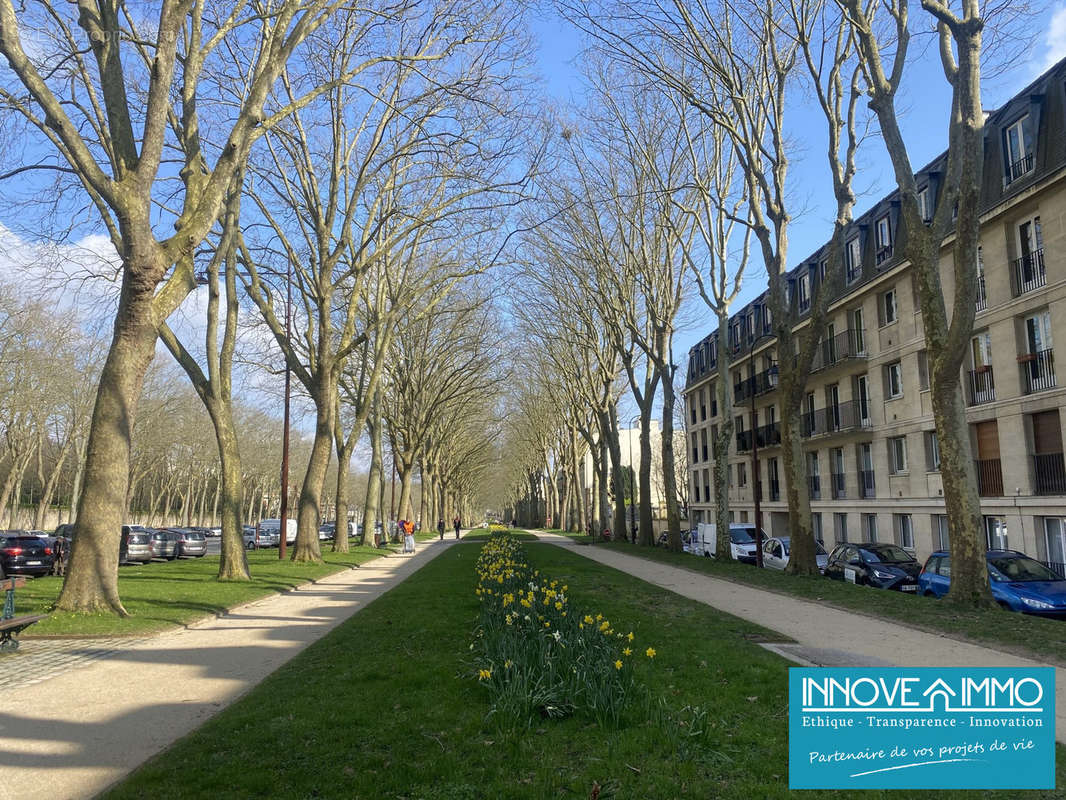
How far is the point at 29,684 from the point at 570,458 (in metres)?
50.5

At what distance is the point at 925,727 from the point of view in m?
3.76

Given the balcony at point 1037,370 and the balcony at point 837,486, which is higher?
the balcony at point 1037,370

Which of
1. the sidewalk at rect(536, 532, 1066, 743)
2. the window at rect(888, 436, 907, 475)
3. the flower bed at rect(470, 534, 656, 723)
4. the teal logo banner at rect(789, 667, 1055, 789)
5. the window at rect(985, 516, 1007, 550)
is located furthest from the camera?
the window at rect(888, 436, 907, 475)

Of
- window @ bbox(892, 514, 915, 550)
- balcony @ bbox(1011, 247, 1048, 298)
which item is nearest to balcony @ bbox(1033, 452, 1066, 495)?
balcony @ bbox(1011, 247, 1048, 298)

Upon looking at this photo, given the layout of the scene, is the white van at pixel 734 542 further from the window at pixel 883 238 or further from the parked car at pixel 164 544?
the parked car at pixel 164 544

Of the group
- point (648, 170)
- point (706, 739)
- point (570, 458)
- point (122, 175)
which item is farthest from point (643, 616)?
point (570, 458)

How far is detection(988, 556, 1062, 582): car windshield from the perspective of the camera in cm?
1496

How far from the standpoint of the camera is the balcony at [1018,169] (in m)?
21.6

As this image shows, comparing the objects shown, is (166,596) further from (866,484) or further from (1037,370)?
(866,484)

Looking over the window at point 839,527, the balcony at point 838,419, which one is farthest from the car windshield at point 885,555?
the window at point 839,527

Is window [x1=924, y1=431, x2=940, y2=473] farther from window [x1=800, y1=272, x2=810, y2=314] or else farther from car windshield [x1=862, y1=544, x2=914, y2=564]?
window [x1=800, y1=272, x2=810, y2=314]

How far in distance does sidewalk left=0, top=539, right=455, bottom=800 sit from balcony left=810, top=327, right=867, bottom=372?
2619cm

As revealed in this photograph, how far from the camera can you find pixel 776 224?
61.2ft

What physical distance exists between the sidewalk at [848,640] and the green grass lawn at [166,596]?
875cm
